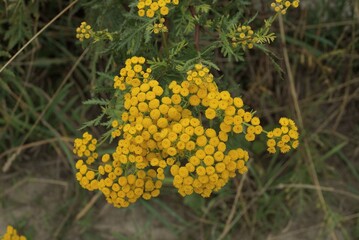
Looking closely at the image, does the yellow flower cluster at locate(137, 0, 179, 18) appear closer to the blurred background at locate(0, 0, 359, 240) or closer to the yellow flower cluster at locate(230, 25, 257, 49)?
the yellow flower cluster at locate(230, 25, 257, 49)

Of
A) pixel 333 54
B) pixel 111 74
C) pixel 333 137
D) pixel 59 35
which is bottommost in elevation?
pixel 333 137

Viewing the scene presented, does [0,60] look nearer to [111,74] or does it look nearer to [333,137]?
[111,74]

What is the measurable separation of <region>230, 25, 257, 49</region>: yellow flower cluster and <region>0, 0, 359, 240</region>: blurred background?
4.88ft

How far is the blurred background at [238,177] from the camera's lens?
417 cm

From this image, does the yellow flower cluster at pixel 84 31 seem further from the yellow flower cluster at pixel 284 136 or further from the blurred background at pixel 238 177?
the blurred background at pixel 238 177

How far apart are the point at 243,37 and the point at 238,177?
1801mm

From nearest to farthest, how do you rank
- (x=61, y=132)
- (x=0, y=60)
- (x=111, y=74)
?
(x=111, y=74), (x=0, y=60), (x=61, y=132)

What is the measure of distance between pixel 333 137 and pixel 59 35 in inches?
→ 92.9

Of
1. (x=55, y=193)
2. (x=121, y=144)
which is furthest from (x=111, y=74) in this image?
(x=55, y=193)

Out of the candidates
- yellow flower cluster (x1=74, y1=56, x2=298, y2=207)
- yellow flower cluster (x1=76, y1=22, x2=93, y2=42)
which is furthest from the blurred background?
yellow flower cluster (x1=74, y1=56, x2=298, y2=207)

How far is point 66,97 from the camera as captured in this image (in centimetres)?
448

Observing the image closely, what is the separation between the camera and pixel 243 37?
100 inches

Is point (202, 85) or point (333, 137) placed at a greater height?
point (202, 85)

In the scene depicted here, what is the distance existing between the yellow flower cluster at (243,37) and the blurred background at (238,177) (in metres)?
1.49
